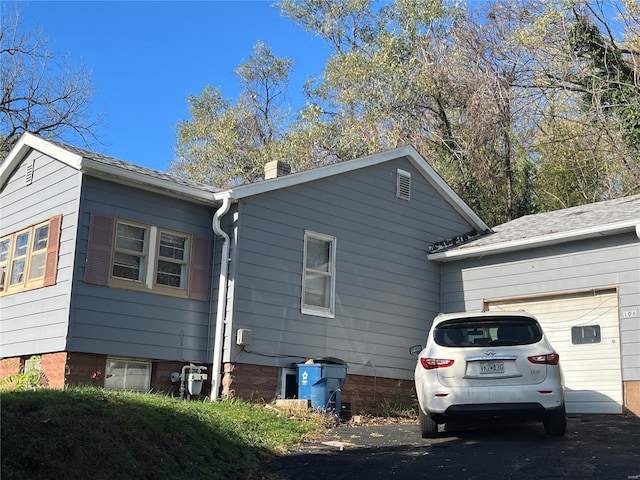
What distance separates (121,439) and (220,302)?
552 centimetres

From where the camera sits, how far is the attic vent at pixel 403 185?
1559cm

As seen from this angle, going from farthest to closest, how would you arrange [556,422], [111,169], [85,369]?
[111,169] → [85,369] → [556,422]

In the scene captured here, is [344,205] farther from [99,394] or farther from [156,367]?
[99,394]

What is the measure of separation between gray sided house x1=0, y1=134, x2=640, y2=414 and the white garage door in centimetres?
3

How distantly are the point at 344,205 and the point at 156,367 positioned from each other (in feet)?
16.4

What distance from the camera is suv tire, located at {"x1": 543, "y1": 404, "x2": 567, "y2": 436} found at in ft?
29.4

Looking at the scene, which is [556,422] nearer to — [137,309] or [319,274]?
[319,274]

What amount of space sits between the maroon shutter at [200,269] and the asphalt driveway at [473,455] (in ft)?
11.9

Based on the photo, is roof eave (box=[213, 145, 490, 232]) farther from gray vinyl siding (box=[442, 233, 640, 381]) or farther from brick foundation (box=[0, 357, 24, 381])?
brick foundation (box=[0, 357, 24, 381])

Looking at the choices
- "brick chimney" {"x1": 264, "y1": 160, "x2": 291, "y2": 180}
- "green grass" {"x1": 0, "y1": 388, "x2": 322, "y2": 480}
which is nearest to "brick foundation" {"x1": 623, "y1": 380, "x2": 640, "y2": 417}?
"green grass" {"x1": 0, "y1": 388, "x2": 322, "y2": 480}

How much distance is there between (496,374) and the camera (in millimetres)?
8727

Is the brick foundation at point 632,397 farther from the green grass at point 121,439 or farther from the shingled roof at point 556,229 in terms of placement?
the green grass at point 121,439

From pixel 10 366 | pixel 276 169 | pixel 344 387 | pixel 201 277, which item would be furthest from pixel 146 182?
pixel 344 387

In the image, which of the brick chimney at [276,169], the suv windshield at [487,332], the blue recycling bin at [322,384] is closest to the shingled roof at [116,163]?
the brick chimney at [276,169]
